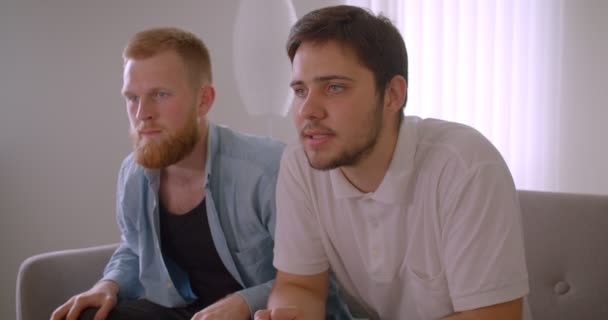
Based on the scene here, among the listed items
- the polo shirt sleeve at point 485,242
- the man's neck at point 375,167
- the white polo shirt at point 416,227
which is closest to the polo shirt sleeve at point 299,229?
the white polo shirt at point 416,227

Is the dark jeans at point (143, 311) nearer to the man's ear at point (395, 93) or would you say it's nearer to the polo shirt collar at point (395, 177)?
the polo shirt collar at point (395, 177)

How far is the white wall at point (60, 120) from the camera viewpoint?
7.71 feet

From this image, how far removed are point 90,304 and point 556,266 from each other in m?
1.13

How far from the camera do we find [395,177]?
1.17 metres

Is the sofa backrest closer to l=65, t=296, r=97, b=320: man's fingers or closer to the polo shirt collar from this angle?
the polo shirt collar

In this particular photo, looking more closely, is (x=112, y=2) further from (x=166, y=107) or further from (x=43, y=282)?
(x=43, y=282)

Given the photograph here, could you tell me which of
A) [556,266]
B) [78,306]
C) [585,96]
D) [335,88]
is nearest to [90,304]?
[78,306]

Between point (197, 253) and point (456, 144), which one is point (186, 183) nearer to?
point (197, 253)

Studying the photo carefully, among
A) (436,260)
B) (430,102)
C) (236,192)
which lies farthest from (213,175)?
(430,102)

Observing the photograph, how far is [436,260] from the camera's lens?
1168 mm

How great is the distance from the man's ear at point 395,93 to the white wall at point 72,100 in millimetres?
1615

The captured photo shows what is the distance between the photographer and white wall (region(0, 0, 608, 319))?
2.35 m

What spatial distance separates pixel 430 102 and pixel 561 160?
0.69m

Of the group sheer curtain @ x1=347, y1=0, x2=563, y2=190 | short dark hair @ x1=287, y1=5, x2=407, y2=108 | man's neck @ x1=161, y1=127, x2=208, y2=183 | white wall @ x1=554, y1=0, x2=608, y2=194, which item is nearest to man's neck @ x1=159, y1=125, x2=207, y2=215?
man's neck @ x1=161, y1=127, x2=208, y2=183
